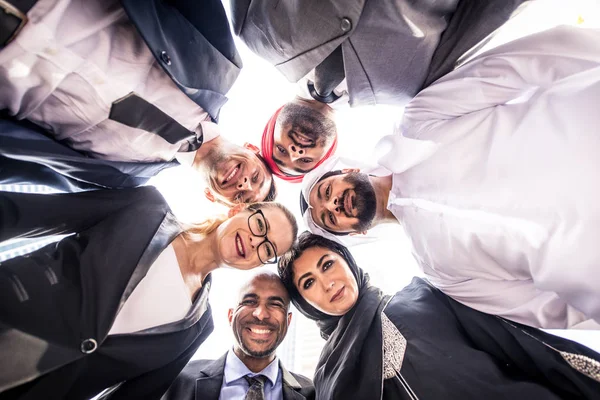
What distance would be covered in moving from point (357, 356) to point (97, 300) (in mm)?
1394

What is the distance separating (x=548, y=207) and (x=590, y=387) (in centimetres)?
72

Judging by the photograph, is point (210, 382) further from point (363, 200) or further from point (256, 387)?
point (363, 200)

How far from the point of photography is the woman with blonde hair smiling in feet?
4.00

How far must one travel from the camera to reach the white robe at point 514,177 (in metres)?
1.12

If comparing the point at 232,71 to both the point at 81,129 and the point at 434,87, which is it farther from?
the point at 434,87

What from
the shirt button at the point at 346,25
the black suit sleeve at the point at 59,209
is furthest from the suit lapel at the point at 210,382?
the shirt button at the point at 346,25

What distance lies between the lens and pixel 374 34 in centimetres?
129

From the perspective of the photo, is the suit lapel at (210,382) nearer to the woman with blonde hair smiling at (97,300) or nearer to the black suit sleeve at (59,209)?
the woman with blonde hair smiling at (97,300)

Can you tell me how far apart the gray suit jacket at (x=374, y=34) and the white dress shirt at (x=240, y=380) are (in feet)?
7.13

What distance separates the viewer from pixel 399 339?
5.09 ft

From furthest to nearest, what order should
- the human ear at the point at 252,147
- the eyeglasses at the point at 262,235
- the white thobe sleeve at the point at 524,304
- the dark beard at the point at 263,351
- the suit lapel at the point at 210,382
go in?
the human ear at the point at 252,147
the dark beard at the point at 263,351
the eyeglasses at the point at 262,235
the suit lapel at the point at 210,382
the white thobe sleeve at the point at 524,304

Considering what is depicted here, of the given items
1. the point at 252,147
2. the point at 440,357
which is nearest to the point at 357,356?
the point at 440,357

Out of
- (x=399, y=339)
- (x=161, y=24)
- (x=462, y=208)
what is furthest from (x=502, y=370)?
(x=161, y=24)

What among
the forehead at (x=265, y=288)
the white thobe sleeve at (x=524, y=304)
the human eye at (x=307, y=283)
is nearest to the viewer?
the white thobe sleeve at (x=524, y=304)
